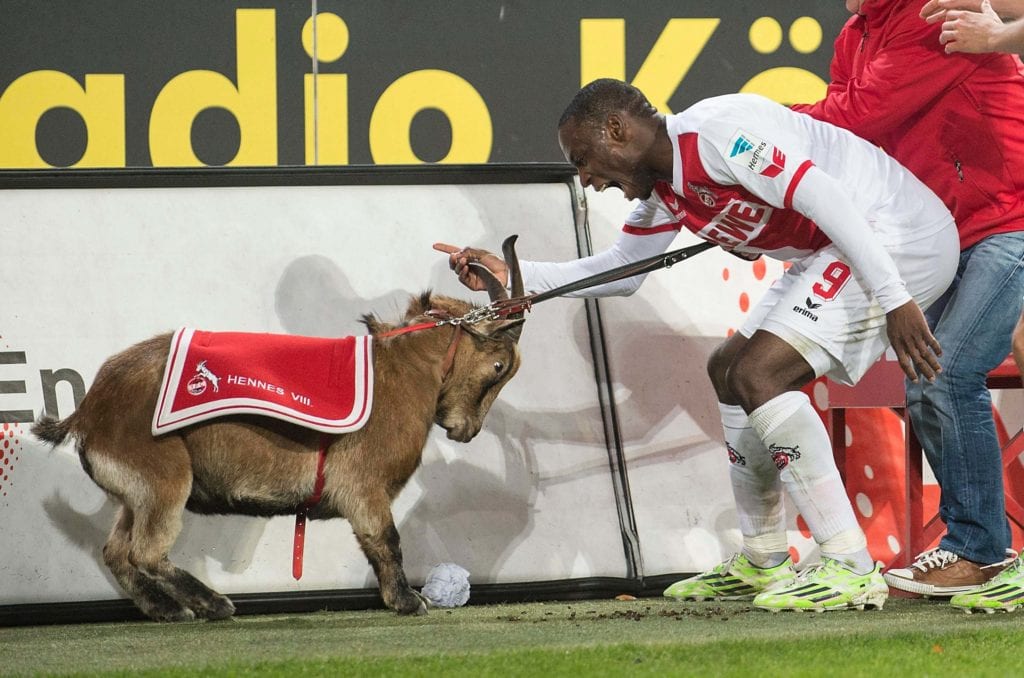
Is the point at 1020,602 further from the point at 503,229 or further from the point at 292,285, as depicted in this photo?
the point at 292,285

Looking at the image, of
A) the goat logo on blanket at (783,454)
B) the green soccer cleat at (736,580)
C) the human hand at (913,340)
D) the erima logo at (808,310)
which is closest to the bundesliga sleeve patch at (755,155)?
the erima logo at (808,310)

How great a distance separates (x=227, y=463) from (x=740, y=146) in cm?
Answer: 147

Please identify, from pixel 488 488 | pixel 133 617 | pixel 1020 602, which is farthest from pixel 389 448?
pixel 1020 602

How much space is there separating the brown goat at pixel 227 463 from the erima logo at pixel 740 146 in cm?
82

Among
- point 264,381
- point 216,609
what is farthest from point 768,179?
point 216,609

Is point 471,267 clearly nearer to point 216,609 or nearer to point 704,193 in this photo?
point 704,193

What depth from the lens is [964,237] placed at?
319 cm

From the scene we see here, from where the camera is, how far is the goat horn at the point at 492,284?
3.25m

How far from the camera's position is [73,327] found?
3.54 m

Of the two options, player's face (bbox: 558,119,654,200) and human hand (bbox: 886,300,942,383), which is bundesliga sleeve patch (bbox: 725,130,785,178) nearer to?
player's face (bbox: 558,119,654,200)

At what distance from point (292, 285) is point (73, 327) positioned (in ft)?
2.11

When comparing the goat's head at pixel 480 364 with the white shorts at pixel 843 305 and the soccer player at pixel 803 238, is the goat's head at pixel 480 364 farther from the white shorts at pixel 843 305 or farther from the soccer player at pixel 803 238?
the white shorts at pixel 843 305

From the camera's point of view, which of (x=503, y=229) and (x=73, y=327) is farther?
(x=503, y=229)

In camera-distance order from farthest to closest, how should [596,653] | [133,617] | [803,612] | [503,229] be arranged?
[503,229]
[133,617]
[803,612]
[596,653]
